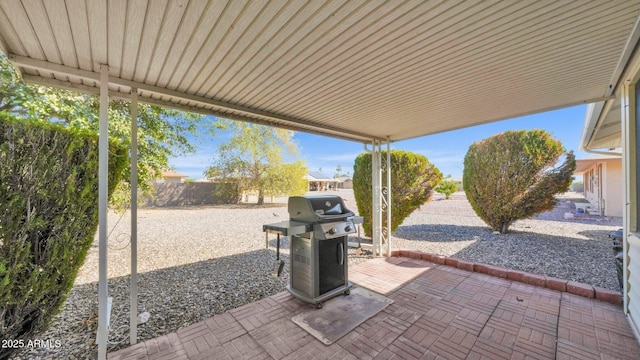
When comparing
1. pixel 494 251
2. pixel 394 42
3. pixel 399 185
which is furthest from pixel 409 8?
pixel 494 251

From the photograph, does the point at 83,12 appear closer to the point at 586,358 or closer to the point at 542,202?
the point at 586,358

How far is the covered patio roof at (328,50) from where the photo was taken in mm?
1474

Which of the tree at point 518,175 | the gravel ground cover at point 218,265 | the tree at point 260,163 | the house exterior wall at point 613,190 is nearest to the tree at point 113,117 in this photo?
the gravel ground cover at point 218,265

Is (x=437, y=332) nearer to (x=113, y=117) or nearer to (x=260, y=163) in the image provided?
(x=113, y=117)

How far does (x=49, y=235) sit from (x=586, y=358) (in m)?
4.62

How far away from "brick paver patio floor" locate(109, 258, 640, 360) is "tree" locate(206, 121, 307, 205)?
1310 cm

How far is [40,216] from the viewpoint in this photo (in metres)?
1.98

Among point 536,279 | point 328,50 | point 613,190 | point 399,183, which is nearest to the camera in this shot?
point 328,50

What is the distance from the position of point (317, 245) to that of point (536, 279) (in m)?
3.20

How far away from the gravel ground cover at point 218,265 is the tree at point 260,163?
329 inches

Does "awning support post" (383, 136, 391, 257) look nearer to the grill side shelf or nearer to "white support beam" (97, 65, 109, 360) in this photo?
the grill side shelf

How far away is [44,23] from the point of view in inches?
58.8

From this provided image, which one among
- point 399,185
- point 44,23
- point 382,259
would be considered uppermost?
point 44,23

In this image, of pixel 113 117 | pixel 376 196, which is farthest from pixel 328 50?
pixel 113 117
